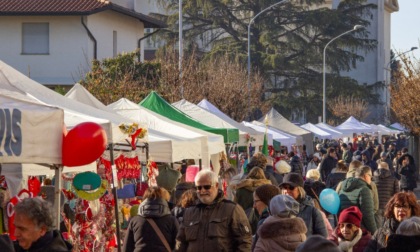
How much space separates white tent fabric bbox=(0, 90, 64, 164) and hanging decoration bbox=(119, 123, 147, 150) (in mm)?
3705

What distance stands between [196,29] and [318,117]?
928 centimetres

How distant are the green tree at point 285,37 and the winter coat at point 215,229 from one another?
51.3 metres

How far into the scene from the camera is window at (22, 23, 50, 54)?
4494 centimetres

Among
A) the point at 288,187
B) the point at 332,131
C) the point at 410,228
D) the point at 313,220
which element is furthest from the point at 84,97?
the point at 332,131

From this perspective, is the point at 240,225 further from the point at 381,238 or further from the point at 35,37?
the point at 35,37

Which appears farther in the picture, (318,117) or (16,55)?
(318,117)

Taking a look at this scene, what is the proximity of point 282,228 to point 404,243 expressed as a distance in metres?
1.10

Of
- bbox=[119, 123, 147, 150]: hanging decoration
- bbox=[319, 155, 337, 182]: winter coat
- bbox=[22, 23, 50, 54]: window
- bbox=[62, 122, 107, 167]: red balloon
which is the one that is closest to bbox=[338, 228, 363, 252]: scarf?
bbox=[62, 122, 107, 167]: red balloon

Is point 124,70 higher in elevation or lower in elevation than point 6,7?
lower

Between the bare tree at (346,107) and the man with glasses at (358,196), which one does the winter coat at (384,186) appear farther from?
the bare tree at (346,107)

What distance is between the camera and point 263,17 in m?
63.7

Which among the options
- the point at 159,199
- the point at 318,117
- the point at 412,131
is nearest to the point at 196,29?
the point at 318,117

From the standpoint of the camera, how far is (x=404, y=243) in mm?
7992

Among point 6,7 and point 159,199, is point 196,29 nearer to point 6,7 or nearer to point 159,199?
point 6,7
